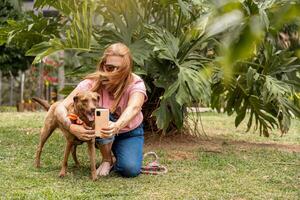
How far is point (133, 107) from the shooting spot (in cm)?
413

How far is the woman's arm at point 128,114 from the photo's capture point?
384 cm

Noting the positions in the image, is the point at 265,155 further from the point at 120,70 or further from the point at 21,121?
the point at 21,121

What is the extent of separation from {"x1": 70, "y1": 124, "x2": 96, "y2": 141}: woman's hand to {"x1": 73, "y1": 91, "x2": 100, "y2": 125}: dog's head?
91 millimetres

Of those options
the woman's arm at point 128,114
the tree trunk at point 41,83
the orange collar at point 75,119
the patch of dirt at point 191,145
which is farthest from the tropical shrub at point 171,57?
the tree trunk at point 41,83

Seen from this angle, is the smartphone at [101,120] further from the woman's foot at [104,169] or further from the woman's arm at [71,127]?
the woman's foot at [104,169]

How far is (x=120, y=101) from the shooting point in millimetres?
4406

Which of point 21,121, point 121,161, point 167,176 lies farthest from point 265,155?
point 21,121

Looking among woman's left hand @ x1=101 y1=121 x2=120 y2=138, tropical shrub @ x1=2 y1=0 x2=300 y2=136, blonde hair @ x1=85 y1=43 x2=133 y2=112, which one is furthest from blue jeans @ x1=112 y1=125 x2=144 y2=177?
tropical shrub @ x1=2 y1=0 x2=300 y2=136

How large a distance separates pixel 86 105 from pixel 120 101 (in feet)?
1.92

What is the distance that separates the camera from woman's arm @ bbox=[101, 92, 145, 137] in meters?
3.84

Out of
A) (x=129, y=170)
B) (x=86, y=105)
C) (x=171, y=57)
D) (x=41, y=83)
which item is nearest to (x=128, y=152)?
(x=129, y=170)

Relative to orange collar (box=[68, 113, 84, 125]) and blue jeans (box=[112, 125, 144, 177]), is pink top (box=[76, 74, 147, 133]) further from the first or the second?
orange collar (box=[68, 113, 84, 125])

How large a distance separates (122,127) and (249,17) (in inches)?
141

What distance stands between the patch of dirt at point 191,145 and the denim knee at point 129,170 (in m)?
1.19
